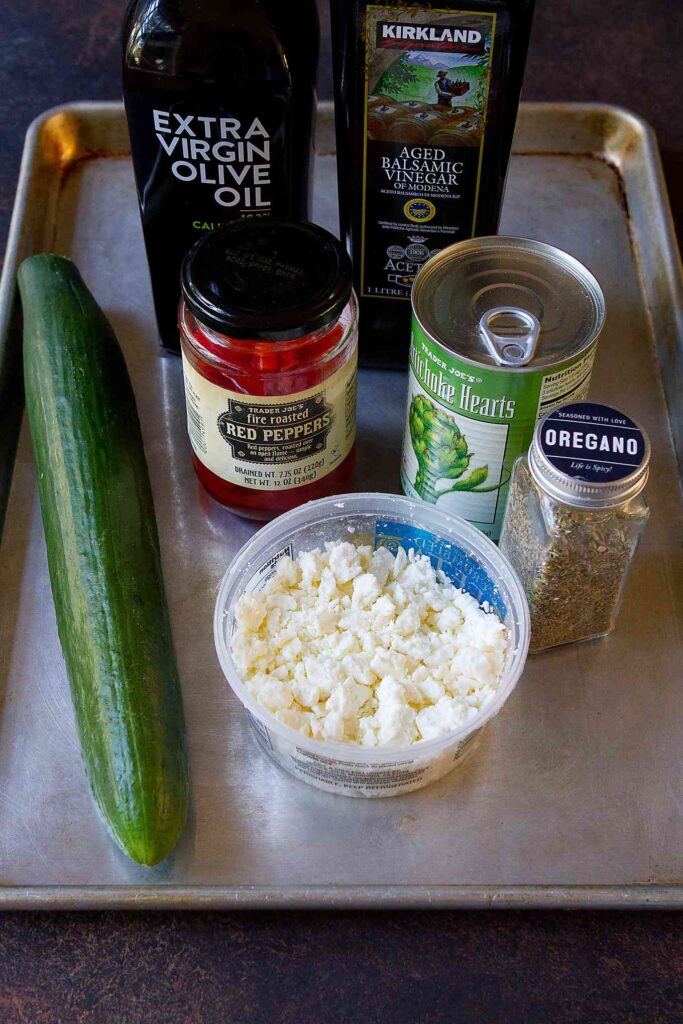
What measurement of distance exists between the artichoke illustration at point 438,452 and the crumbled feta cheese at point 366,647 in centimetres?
6

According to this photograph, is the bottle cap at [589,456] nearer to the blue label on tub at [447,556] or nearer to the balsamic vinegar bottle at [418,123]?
the blue label on tub at [447,556]

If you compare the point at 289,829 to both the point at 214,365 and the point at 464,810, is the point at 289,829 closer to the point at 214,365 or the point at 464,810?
the point at 464,810

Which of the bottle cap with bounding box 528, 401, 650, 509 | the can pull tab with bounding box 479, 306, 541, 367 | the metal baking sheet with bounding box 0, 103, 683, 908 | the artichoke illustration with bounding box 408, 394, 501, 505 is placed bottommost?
the metal baking sheet with bounding box 0, 103, 683, 908

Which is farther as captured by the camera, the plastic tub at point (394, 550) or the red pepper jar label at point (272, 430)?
the red pepper jar label at point (272, 430)

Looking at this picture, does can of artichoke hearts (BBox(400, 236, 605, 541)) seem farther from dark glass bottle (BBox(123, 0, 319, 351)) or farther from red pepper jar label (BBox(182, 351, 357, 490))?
dark glass bottle (BBox(123, 0, 319, 351))

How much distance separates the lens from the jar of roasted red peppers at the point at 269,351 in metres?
0.74

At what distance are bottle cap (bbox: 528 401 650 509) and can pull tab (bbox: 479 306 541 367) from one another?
0.16 feet

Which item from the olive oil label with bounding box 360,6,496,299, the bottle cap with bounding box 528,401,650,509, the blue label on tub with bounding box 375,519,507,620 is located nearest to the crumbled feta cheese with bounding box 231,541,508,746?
the blue label on tub with bounding box 375,519,507,620

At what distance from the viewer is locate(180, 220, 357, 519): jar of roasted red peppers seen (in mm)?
743

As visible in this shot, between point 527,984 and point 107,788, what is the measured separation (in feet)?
0.93

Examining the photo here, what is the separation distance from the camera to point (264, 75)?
79cm

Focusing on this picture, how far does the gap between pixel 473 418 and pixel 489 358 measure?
0.04 m

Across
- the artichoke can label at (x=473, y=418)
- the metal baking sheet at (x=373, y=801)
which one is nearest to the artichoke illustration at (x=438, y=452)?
the artichoke can label at (x=473, y=418)

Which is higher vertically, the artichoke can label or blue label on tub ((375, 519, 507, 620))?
the artichoke can label
